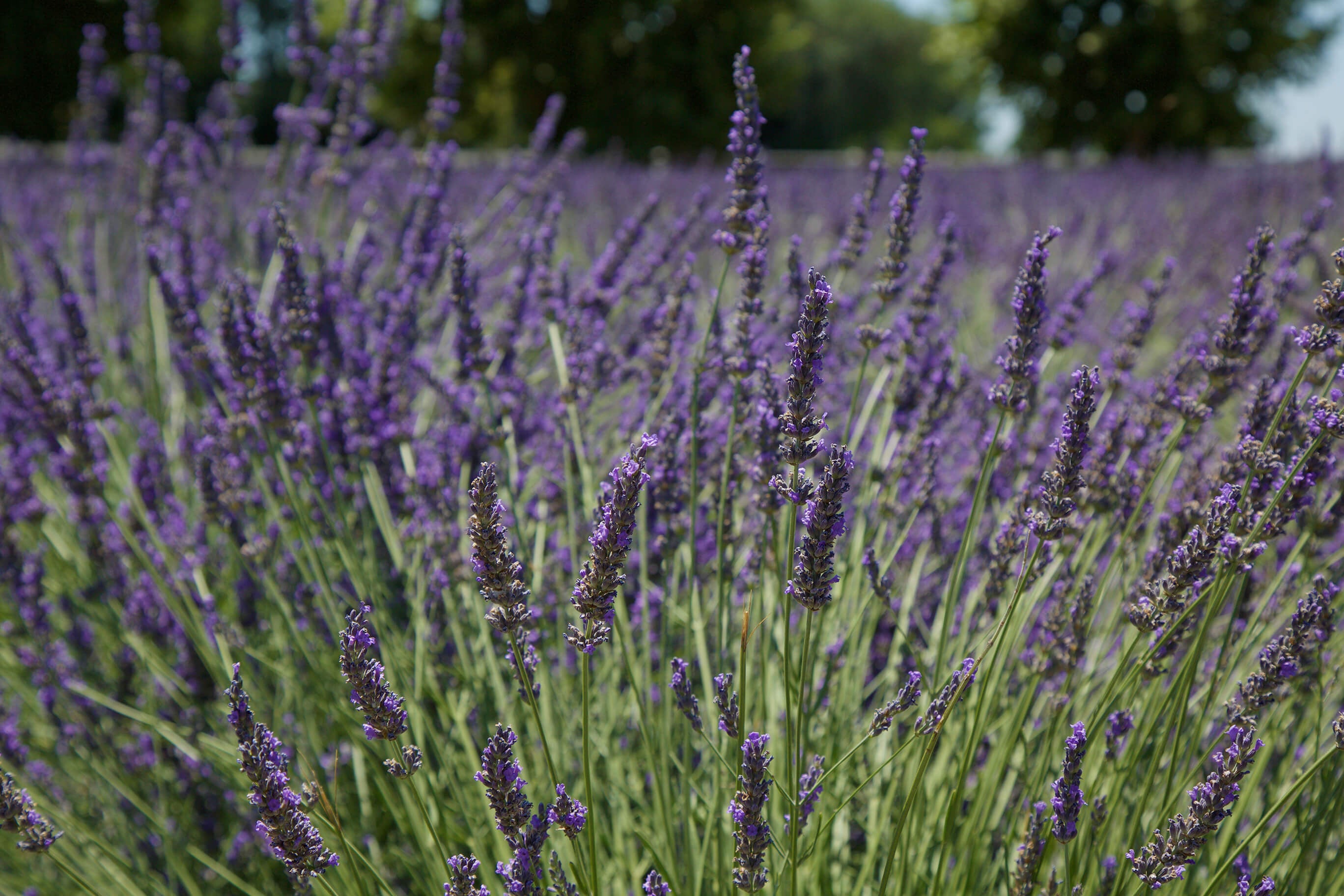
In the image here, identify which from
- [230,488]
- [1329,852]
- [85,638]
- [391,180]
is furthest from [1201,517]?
[391,180]

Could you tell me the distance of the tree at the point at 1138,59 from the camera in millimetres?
19266

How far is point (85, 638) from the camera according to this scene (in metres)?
2.23

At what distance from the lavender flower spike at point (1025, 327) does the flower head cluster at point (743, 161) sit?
0.49 m

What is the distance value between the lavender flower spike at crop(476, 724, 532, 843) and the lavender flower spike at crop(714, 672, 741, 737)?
25cm

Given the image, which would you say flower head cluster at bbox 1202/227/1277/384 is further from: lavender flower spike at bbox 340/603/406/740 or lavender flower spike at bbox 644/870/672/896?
lavender flower spike at bbox 340/603/406/740

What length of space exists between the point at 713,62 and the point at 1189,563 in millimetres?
19363

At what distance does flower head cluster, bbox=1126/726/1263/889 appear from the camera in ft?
3.32

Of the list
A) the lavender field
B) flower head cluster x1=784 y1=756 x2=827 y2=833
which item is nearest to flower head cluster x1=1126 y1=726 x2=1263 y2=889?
the lavender field

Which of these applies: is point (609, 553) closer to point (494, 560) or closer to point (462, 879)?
point (494, 560)

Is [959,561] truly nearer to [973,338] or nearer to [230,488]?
[230,488]

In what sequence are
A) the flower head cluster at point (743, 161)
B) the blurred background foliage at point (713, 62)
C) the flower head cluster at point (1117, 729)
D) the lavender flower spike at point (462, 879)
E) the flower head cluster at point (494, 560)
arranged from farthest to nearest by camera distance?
1. the blurred background foliage at point (713, 62)
2. the flower head cluster at point (743, 161)
3. the flower head cluster at point (1117, 729)
4. the lavender flower spike at point (462, 879)
5. the flower head cluster at point (494, 560)

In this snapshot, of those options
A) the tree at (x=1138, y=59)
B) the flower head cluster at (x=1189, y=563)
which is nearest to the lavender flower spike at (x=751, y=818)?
the flower head cluster at (x=1189, y=563)

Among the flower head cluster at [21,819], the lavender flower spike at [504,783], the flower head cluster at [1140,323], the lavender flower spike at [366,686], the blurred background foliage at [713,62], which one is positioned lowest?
the flower head cluster at [21,819]

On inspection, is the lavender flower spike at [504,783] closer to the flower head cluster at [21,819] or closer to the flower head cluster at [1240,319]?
the flower head cluster at [21,819]
